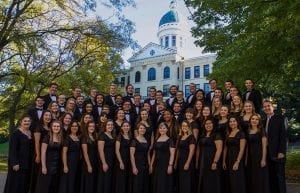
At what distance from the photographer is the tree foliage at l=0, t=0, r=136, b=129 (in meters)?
17.7

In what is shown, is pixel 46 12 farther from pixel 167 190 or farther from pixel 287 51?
pixel 167 190

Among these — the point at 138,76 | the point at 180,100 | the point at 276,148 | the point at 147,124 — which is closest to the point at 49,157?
the point at 147,124

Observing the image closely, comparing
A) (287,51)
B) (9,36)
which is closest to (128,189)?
(287,51)

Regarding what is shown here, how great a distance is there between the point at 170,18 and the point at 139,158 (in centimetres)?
6313

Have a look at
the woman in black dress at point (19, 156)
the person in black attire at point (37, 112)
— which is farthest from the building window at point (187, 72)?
the woman in black dress at point (19, 156)

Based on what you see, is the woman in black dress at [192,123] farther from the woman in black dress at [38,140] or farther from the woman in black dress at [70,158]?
the woman in black dress at [38,140]

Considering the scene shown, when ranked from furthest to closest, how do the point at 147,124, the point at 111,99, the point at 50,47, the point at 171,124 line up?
the point at 50,47 < the point at 111,99 < the point at 147,124 < the point at 171,124

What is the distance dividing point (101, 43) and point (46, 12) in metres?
3.02

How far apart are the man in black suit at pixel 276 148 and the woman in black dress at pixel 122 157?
3.04 metres

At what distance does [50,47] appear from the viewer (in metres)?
19.4

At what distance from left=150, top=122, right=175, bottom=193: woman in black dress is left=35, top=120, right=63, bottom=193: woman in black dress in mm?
2136

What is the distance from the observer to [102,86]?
23.2 meters

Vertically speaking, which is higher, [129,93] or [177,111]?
[129,93]

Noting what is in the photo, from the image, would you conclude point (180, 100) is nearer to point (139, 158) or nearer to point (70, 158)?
point (139, 158)
